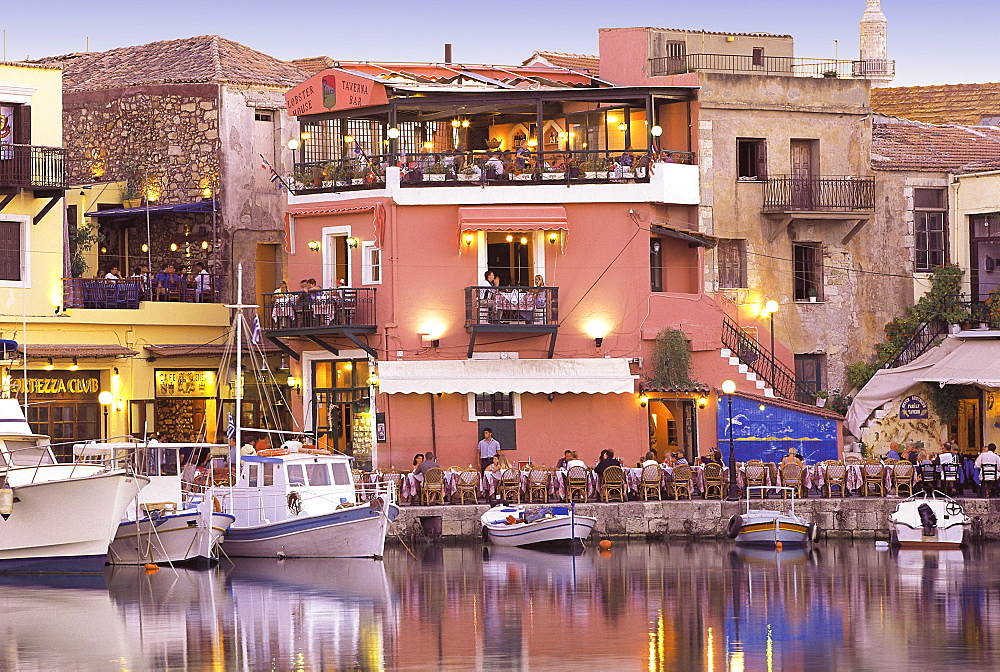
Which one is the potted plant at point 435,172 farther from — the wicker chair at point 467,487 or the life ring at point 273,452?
the life ring at point 273,452

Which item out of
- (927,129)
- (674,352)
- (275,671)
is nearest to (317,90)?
(674,352)

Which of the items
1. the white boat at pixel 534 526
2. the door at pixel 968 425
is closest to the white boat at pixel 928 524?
the white boat at pixel 534 526

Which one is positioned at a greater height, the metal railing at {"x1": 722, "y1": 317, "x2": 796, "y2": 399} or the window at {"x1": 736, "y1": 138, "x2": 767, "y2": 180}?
the window at {"x1": 736, "y1": 138, "x2": 767, "y2": 180}

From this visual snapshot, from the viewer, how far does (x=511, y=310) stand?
43469 mm

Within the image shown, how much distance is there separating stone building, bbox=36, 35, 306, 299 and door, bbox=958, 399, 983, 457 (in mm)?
17511

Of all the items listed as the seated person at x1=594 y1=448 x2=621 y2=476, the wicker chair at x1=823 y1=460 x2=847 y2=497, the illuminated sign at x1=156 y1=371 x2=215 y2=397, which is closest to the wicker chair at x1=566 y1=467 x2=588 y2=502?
the seated person at x1=594 y1=448 x2=621 y2=476

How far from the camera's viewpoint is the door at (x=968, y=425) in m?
47.0

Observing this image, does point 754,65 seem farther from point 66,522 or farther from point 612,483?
point 66,522

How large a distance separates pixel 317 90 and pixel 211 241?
651 centimetres

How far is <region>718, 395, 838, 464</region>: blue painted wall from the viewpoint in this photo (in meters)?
43.9

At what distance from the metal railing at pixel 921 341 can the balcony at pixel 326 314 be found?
12.8 metres

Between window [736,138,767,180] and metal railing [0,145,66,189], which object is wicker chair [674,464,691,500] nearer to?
window [736,138,767,180]

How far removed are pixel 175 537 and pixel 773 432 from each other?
46.8 feet

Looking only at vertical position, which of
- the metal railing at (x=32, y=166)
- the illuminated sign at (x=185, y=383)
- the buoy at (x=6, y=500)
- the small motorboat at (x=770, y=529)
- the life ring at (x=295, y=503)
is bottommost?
the small motorboat at (x=770, y=529)
